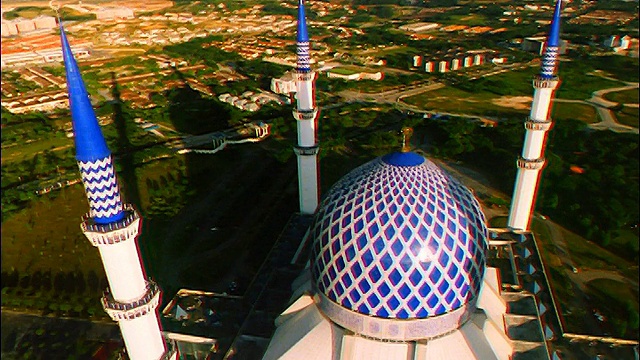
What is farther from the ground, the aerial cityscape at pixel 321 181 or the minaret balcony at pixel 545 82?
the minaret balcony at pixel 545 82

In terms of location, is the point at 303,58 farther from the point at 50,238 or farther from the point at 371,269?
the point at 50,238

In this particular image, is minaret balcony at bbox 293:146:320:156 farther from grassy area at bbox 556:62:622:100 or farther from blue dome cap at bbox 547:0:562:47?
grassy area at bbox 556:62:622:100

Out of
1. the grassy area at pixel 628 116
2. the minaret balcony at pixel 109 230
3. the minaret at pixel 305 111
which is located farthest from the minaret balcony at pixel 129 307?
the grassy area at pixel 628 116

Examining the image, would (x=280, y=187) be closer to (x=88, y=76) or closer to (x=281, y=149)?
(x=281, y=149)

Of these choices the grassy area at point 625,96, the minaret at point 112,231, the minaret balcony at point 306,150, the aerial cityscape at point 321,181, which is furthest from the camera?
the grassy area at point 625,96

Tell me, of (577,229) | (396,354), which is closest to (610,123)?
(577,229)

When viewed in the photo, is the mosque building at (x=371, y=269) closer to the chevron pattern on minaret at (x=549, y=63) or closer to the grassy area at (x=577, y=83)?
the chevron pattern on minaret at (x=549, y=63)

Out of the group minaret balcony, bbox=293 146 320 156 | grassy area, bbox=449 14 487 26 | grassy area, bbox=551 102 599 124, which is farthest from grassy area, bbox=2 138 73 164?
grassy area, bbox=449 14 487 26
